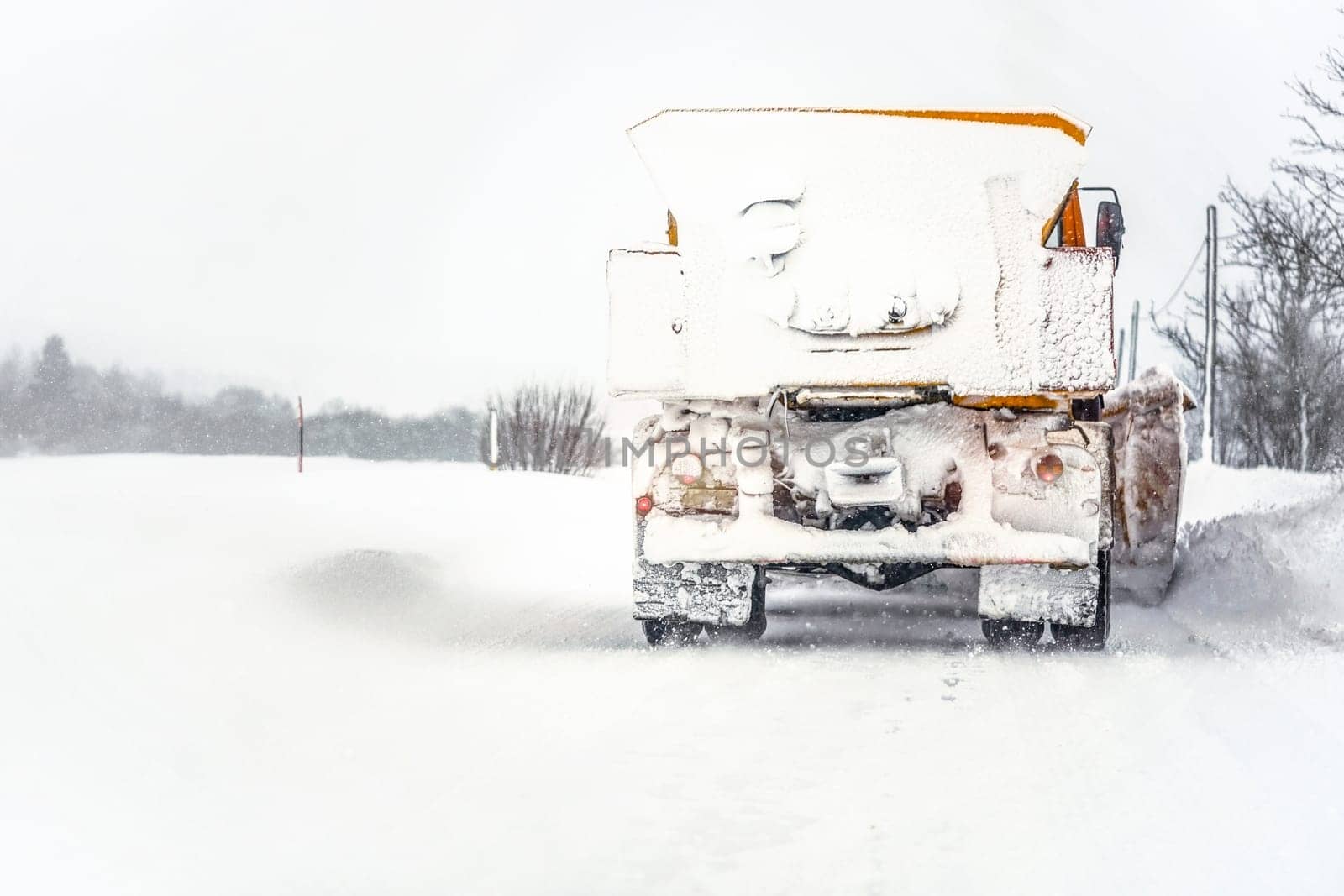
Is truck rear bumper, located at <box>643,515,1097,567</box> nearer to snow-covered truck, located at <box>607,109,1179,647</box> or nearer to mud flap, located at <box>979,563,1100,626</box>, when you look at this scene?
snow-covered truck, located at <box>607,109,1179,647</box>

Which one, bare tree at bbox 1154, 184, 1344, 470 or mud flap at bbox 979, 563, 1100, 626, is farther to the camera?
bare tree at bbox 1154, 184, 1344, 470

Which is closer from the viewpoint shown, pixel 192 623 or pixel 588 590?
pixel 192 623

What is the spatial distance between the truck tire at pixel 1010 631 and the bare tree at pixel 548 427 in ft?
78.2

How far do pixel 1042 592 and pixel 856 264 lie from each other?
1927 millimetres

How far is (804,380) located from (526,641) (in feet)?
7.08

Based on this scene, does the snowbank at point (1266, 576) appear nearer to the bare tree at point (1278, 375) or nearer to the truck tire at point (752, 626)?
the truck tire at point (752, 626)

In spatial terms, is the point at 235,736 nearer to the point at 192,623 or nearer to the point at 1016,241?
the point at 192,623

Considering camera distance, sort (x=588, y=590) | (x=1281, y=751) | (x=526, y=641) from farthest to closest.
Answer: (x=588, y=590) → (x=526, y=641) → (x=1281, y=751)

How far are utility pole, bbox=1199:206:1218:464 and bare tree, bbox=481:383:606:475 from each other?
54.2 feet

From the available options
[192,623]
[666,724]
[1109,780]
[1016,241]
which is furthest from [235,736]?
[1016,241]

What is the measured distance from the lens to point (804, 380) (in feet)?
22.9

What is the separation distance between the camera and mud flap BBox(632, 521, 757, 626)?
7.26 m

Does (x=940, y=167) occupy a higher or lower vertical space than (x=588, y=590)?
higher

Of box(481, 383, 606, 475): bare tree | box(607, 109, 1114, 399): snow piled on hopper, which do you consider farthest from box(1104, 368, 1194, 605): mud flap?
box(481, 383, 606, 475): bare tree
